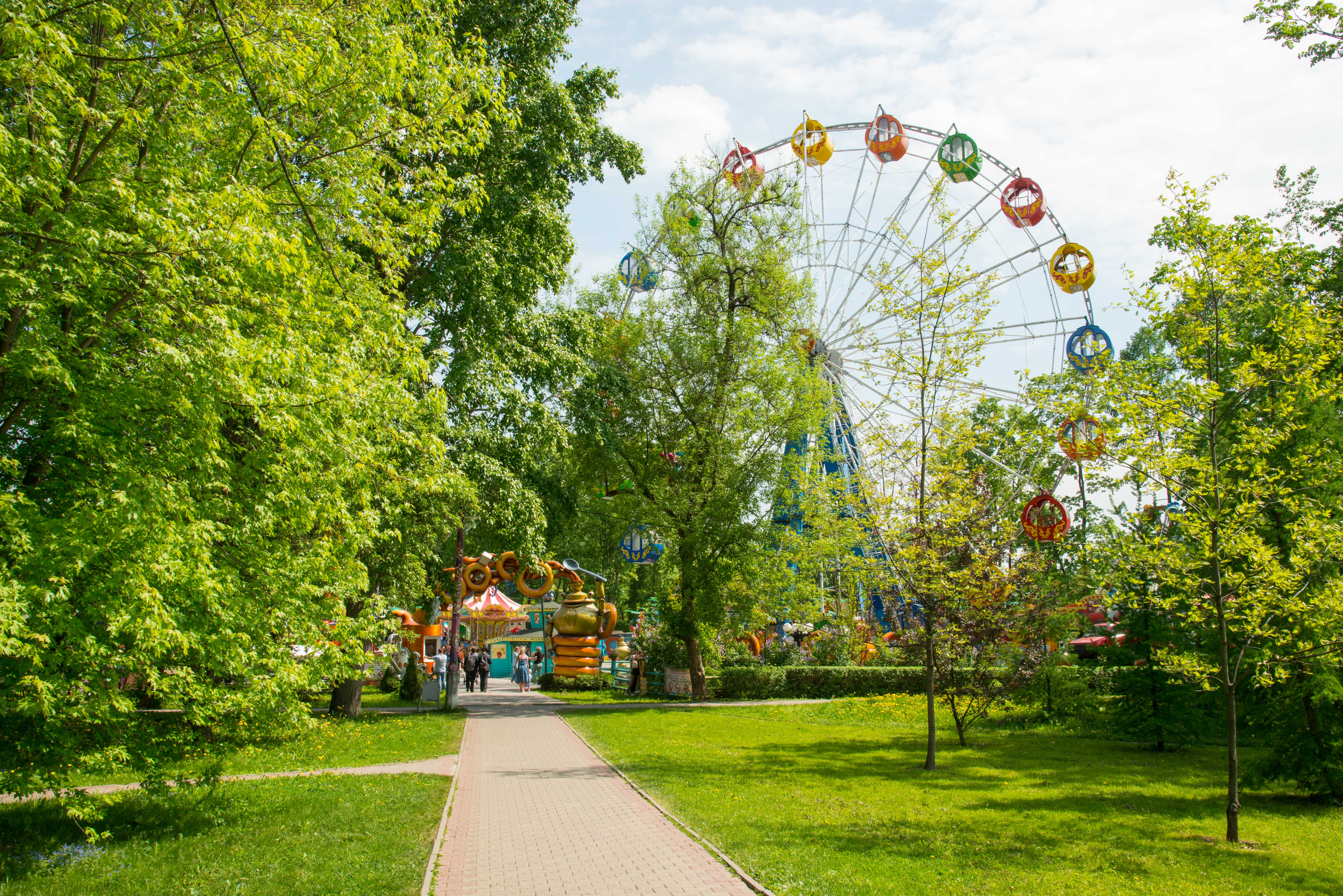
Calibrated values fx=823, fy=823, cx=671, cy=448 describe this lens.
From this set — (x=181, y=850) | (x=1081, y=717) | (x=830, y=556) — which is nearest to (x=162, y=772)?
(x=181, y=850)

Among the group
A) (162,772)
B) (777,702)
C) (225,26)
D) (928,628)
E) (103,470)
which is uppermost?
(225,26)

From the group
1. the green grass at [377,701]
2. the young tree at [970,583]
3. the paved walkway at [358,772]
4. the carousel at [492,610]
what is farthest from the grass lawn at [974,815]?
the carousel at [492,610]

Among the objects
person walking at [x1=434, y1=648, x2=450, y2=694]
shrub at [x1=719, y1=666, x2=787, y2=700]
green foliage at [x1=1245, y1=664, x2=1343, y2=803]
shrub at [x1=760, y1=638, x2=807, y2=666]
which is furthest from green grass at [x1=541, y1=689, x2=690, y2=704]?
green foliage at [x1=1245, y1=664, x2=1343, y2=803]

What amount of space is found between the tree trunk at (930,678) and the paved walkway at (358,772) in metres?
6.50

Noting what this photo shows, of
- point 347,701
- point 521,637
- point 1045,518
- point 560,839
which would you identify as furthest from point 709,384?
point 521,637

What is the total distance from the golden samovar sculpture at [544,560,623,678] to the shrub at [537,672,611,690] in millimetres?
90

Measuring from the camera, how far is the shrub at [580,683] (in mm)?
26594

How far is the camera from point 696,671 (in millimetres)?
22906

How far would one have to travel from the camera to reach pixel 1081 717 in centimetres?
1756

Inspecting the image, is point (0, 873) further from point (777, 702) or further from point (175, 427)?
point (777, 702)

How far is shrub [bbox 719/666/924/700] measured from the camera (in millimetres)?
23391

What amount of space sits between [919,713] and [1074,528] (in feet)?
52.6

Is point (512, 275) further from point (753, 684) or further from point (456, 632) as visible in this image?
point (753, 684)

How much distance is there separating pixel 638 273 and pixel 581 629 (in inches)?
433
